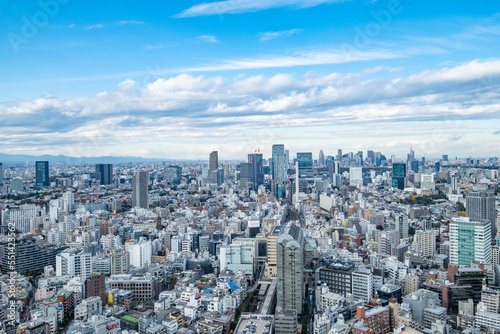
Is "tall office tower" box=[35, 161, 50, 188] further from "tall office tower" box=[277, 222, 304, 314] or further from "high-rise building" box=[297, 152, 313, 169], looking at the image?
"high-rise building" box=[297, 152, 313, 169]

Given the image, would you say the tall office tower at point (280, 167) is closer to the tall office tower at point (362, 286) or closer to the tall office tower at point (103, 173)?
the tall office tower at point (103, 173)

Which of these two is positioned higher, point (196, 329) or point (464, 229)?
point (464, 229)

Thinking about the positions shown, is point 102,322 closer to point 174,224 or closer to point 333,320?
point 333,320

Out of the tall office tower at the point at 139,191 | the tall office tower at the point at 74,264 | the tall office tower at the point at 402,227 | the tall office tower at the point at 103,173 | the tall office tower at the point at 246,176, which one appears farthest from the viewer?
the tall office tower at the point at 246,176

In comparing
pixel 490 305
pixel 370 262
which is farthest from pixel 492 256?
pixel 490 305

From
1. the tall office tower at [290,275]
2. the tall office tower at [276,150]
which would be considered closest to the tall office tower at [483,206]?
the tall office tower at [290,275]

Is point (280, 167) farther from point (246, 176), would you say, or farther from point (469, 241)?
point (469, 241)
